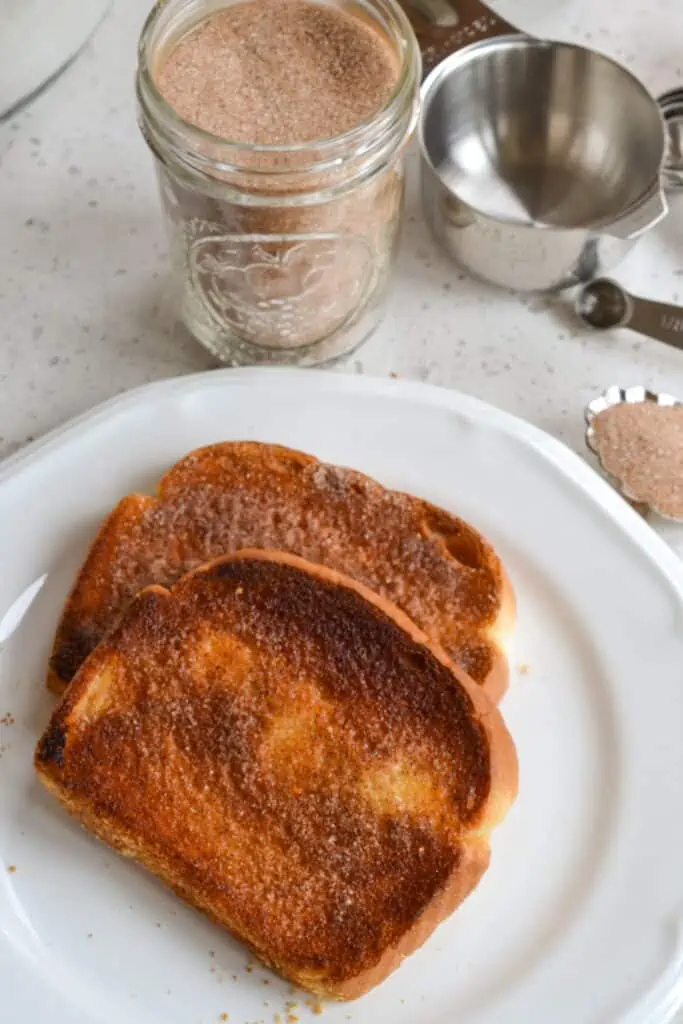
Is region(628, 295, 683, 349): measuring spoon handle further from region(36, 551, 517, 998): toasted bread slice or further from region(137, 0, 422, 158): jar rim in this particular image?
region(36, 551, 517, 998): toasted bread slice

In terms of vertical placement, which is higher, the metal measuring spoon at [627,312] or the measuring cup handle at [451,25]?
the measuring cup handle at [451,25]

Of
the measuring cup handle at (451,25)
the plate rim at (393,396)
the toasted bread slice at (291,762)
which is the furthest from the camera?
the measuring cup handle at (451,25)

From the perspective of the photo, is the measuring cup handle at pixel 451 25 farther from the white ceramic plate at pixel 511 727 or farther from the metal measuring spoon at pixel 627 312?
the white ceramic plate at pixel 511 727

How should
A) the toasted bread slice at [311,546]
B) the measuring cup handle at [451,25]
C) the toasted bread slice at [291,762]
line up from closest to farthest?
the toasted bread slice at [291,762] < the toasted bread slice at [311,546] < the measuring cup handle at [451,25]

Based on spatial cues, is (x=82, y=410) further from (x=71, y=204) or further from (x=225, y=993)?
(x=225, y=993)

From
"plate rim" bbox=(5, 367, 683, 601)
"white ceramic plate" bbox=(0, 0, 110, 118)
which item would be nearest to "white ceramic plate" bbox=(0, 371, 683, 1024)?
"plate rim" bbox=(5, 367, 683, 601)

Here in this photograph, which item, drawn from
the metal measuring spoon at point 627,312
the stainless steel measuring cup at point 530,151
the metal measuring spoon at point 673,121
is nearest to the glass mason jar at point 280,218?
the stainless steel measuring cup at point 530,151

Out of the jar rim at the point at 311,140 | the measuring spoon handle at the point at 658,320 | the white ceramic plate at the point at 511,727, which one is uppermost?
the jar rim at the point at 311,140
